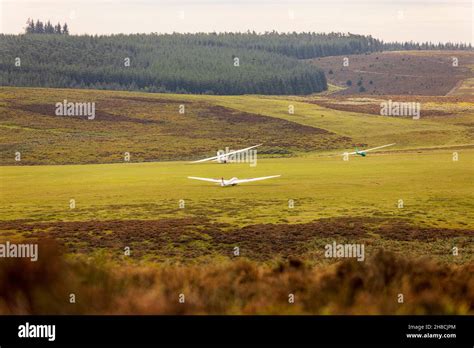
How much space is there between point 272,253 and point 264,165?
4321 centimetres

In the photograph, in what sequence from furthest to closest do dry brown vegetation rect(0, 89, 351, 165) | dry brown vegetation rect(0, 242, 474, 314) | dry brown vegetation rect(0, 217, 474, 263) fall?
dry brown vegetation rect(0, 89, 351, 165) → dry brown vegetation rect(0, 217, 474, 263) → dry brown vegetation rect(0, 242, 474, 314)

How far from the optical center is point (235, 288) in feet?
59.4

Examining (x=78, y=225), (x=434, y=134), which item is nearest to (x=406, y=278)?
(x=78, y=225)

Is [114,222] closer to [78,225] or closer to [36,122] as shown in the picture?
[78,225]

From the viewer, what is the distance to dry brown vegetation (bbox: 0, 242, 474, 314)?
1658cm

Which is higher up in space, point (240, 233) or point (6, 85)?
point (6, 85)

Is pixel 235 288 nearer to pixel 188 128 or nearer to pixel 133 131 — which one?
pixel 133 131

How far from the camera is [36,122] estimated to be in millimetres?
128625

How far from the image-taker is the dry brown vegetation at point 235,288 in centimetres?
1658

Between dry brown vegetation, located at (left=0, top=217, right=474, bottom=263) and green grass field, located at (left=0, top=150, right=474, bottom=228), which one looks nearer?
dry brown vegetation, located at (left=0, top=217, right=474, bottom=263)

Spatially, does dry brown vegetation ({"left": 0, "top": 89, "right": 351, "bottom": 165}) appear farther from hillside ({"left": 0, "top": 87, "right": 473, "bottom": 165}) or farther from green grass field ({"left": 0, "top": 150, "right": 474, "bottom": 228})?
green grass field ({"left": 0, "top": 150, "right": 474, "bottom": 228})

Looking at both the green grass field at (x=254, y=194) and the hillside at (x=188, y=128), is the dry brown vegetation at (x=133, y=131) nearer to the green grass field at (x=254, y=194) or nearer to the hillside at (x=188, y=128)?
the hillside at (x=188, y=128)

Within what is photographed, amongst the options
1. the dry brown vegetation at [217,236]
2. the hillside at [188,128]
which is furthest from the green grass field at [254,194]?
the hillside at [188,128]

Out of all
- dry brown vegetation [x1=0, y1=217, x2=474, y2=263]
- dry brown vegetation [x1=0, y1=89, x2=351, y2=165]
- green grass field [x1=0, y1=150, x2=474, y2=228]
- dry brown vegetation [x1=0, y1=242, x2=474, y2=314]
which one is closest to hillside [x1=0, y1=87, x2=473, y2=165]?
dry brown vegetation [x1=0, y1=89, x2=351, y2=165]
